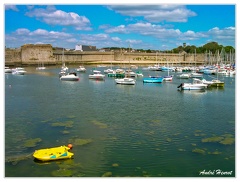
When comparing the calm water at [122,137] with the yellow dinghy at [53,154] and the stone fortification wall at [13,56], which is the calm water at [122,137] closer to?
the yellow dinghy at [53,154]

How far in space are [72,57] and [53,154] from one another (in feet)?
251

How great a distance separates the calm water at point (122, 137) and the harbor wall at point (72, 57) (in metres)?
47.2

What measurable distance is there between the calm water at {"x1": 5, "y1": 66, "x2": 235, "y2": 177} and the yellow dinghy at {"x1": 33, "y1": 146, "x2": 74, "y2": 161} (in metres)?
0.19

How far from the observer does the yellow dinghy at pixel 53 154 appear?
10.2 m

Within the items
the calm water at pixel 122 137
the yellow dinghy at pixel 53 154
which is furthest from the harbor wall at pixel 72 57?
the yellow dinghy at pixel 53 154

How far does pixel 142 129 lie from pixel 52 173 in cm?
563

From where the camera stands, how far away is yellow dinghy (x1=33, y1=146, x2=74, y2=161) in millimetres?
10156

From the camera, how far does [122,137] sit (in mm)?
12781

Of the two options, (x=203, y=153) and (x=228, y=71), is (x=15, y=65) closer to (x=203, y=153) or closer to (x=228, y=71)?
(x=228, y=71)

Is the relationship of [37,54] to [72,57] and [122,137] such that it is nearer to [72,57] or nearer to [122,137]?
[72,57]

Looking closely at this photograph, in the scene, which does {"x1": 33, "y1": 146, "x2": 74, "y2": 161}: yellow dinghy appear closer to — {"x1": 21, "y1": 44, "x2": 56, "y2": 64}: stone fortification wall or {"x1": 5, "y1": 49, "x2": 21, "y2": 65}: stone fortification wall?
{"x1": 5, "y1": 49, "x2": 21, "y2": 65}: stone fortification wall

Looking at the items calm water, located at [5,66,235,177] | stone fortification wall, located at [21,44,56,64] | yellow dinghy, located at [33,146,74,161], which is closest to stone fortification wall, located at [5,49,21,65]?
stone fortification wall, located at [21,44,56,64]

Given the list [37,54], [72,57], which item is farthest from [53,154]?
[72,57]

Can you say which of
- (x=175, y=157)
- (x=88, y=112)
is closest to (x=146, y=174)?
(x=175, y=157)
